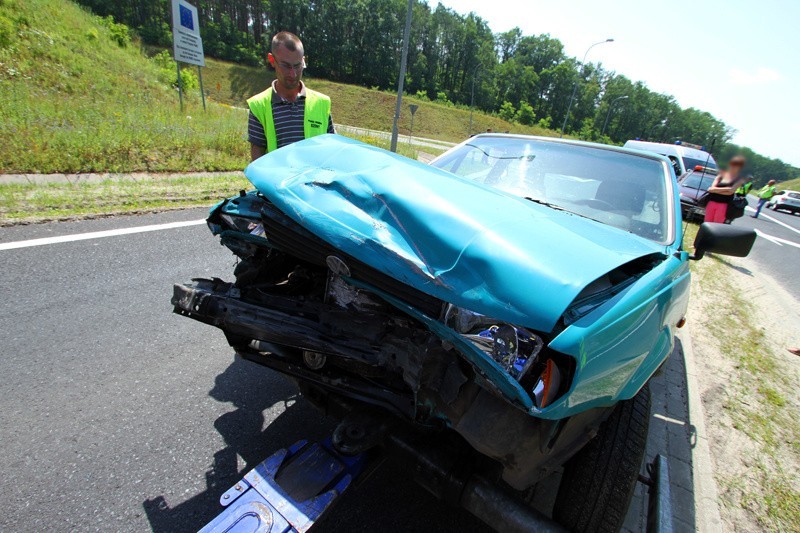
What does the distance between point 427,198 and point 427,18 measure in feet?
255

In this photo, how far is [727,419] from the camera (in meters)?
3.09

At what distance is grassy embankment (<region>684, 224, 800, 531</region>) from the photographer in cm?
236

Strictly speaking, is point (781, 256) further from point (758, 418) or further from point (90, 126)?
point (90, 126)

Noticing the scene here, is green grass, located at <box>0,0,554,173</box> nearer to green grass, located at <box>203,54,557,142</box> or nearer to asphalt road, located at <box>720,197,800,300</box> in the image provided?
asphalt road, located at <box>720,197,800,300</box>

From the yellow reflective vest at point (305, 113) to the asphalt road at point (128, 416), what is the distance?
1641 mm

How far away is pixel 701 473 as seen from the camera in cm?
Result: 250

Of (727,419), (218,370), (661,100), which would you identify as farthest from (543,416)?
(661,100)

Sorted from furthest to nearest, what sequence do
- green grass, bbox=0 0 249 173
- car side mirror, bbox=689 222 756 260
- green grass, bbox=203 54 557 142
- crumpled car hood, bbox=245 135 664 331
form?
green grass, bbox=203 54 557 142 < green grass, bbox=0 0 249 173 < car side mirror, bbox=689 222 756 260 < crumpled car hood, bbox=245 135 664 331

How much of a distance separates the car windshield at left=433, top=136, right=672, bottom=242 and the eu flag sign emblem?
11156 mm

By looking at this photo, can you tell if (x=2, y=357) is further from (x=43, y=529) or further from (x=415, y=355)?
(x=415, y=355)

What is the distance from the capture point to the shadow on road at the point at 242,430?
5.70 feet

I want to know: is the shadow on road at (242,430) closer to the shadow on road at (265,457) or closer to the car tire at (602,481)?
the shadow on road at (265,457)

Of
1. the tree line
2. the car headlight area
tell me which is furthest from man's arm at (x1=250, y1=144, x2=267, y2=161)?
the tree line

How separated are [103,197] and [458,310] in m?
5.79
